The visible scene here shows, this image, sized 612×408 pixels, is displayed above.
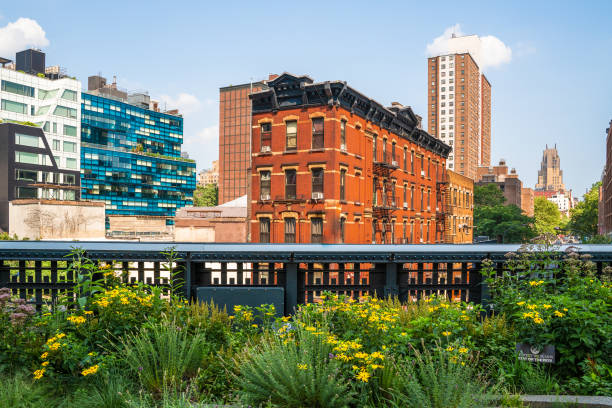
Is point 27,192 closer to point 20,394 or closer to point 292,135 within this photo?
point 292,135

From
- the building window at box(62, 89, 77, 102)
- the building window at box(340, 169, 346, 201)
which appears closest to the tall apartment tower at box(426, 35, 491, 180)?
the building window at box(62, 89, 77, 102)

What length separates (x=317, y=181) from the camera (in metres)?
30.2

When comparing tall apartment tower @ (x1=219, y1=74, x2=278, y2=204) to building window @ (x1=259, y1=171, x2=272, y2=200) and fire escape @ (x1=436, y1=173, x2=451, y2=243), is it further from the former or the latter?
building window @ (x1=259, y1=171, x2=272, y2=200)

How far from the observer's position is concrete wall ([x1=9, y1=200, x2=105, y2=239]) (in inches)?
2210

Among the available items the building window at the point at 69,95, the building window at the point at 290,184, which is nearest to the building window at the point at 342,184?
the building window at the point at 290,184

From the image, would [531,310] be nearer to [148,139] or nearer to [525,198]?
[148,139]

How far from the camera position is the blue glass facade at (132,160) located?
98625mm

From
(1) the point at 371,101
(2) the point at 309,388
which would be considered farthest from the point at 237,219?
(2) the point at 309,388

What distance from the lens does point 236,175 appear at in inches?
5207

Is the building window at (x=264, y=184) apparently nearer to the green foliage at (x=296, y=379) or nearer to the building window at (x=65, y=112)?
the green foliage at (x=296, y=379)

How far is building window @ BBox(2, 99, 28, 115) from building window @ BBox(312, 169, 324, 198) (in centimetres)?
7074

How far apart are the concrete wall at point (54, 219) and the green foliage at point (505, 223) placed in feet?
185

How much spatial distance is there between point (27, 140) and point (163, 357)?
256ft

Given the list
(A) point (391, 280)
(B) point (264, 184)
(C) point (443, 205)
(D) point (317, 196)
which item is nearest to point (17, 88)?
(B) point (264, 184)
